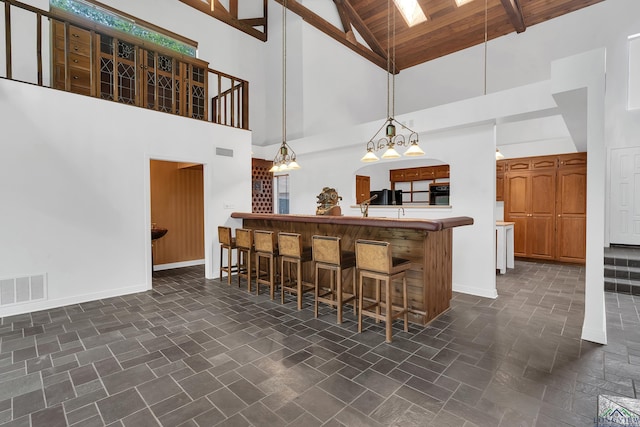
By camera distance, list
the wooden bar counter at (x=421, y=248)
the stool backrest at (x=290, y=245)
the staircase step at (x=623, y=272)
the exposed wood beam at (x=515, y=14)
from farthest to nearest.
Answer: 1. the exposed wood beam at (x=515, y=14)
2. the staircase step at (x=623, y=272)
3. the stool backrest at (x=290, y=245)
4. the wooden bar counter at (x=421, y=248)

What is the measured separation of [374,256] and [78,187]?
3.95 m

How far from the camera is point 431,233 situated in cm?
328

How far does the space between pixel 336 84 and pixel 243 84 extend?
305 cm

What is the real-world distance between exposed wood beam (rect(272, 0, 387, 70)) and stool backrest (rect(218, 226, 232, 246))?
5468 millimetres

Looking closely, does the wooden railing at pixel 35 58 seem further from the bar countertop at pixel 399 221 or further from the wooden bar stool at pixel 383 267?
the wooden bar stool at pixel 383 267

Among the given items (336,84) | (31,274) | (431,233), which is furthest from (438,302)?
(336,84)

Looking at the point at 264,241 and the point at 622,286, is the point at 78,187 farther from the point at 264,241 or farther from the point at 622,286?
the point at 622,286

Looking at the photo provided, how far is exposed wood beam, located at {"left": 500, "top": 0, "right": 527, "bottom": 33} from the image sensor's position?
643 centimetres

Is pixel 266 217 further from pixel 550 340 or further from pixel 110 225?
pixel 550 340

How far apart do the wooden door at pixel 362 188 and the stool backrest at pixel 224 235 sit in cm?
383

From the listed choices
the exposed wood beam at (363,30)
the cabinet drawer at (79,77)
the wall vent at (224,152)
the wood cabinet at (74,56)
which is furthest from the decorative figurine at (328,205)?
the exposed wood beam at (363,30)

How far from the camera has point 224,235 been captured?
5137 mm

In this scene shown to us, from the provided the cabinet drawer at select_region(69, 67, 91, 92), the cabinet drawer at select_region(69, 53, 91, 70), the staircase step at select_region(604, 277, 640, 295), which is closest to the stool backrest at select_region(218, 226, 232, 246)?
the cabinet drawer at select_region(69, 67, 91, 92)

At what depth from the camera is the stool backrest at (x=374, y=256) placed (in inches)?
114
